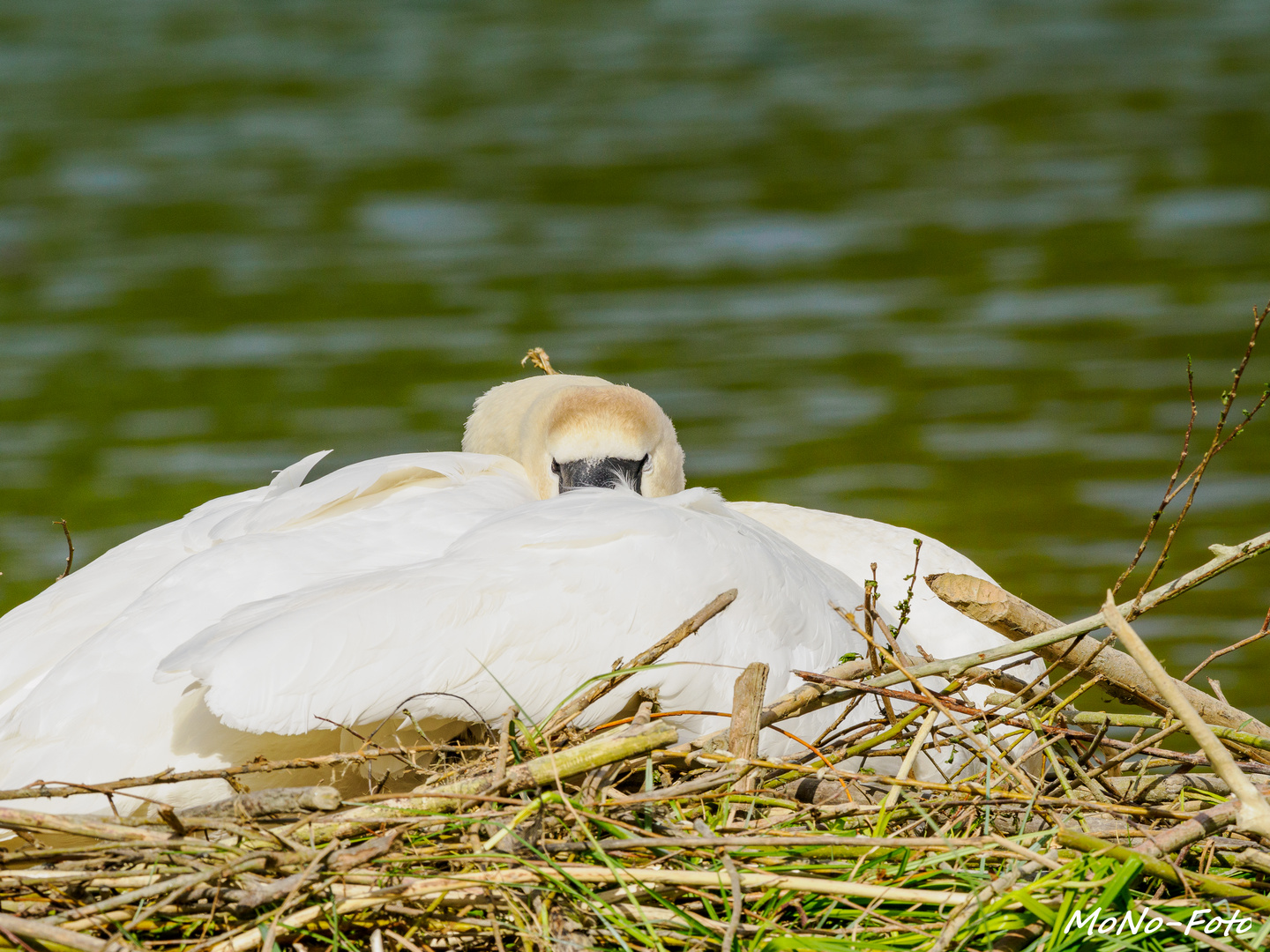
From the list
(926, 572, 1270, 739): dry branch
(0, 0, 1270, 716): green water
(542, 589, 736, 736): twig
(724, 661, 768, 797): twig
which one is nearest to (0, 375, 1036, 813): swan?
(542, 589, 736, 736): twig

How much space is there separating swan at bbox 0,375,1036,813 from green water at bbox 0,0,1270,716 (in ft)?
12.7

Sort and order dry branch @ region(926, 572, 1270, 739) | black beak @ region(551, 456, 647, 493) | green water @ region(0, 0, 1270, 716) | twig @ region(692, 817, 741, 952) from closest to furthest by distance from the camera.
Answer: twig @ region(692, 817, 741, 952)
dry branch @ region(926, 572, 1270, 739)
black beak @ region(551, 456, 647, 493)
green water @ region(0, 0, 1270, 716)

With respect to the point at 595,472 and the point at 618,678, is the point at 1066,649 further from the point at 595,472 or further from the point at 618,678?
the point at 595,472

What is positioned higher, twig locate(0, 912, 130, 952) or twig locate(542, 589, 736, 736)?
twig locate(542, 589, 736, 736)

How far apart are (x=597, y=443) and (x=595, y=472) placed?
0.08 metres

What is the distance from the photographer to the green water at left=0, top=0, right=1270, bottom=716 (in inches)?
327

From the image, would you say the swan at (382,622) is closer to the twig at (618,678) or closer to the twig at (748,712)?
the twig at (618,678)

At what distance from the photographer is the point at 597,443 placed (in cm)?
396

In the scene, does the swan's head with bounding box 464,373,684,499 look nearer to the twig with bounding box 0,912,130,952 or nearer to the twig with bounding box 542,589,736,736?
the twig with bounding box 542,589,736,736

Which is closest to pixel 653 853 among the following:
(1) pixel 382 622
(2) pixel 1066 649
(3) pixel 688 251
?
(1) pixel 382 622

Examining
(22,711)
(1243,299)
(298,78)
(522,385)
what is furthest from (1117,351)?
(298,78)

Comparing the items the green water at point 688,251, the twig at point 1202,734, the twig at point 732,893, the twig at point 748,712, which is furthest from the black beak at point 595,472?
the green water at point 688,251

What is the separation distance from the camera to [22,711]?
2713mm

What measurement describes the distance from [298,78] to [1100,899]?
55.8 ft
